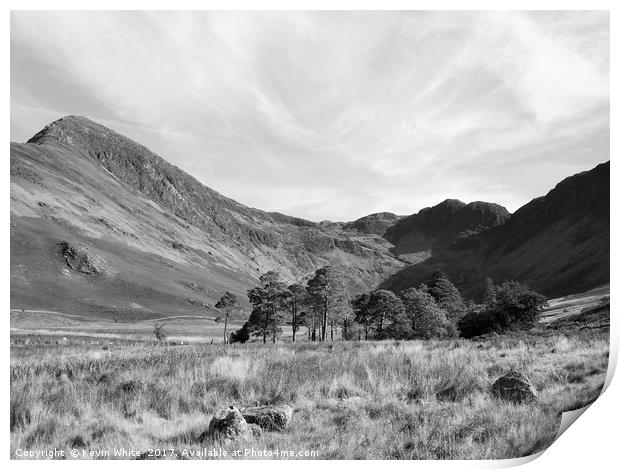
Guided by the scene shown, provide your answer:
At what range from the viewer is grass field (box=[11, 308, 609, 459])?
17.6 feet

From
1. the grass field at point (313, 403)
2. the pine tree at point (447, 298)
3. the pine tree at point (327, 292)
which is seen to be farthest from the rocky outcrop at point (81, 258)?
the grass field at point (313, 403)

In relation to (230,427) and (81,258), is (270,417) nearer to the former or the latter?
(230,427)

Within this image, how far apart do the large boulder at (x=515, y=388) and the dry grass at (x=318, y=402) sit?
0.56 feet

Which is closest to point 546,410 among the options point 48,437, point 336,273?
point 48,437

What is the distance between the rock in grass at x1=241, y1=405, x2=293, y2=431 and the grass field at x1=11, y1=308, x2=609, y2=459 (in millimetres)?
157

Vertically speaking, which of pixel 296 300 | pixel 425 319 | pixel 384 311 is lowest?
pixel 425 319

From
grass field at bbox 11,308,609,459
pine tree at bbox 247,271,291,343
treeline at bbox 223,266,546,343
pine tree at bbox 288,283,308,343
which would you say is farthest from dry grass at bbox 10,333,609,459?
pine tree at bbox 247,271,291,343

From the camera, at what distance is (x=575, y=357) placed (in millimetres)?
9227

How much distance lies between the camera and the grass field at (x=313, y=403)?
5375 millimetres

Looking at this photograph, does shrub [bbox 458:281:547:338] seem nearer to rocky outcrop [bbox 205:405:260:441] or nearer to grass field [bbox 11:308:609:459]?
grass field [bbox 11:308:609:459]

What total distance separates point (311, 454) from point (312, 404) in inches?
71.8

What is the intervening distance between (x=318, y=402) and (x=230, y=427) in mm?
2120

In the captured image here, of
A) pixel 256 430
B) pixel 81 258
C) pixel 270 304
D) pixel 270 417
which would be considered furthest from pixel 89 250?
pixel 256 430

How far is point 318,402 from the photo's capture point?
285 inches
